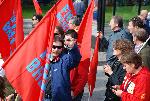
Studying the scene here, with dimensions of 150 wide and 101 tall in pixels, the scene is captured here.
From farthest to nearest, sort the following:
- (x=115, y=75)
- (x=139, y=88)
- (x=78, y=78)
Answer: (x=78, y=78), (x=115, y=75), (x=139, y=88)

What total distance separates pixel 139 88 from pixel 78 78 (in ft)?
5.44

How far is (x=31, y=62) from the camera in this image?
16.3ft

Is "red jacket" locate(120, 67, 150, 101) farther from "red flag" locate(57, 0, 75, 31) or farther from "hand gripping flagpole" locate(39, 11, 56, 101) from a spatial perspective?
"red flag" locate(57, 0, 75, 31)

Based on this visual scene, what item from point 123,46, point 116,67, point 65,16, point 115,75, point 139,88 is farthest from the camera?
point 65,16

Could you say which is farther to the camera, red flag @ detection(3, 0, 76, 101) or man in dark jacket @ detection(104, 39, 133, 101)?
man in dark jacket @ detection(104, 39, 133, 101)

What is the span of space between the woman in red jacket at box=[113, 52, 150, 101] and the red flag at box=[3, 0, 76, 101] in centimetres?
92

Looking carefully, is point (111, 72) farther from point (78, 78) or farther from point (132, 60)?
point (132, 60)

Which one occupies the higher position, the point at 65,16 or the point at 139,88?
the point at 65,16

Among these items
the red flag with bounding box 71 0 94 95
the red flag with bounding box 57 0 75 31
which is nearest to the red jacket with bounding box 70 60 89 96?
the red flag with bounding box 71 0 94 95

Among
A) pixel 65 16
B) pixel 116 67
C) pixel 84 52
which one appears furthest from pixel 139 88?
pixel 65 16

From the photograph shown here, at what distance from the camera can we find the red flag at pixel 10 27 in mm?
6406

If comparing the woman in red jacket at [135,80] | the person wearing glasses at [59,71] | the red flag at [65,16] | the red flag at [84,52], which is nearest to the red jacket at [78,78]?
the red flag at [84,52]

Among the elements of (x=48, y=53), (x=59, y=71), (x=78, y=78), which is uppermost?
(x=48, y=53)

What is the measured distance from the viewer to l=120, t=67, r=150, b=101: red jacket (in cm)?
480
